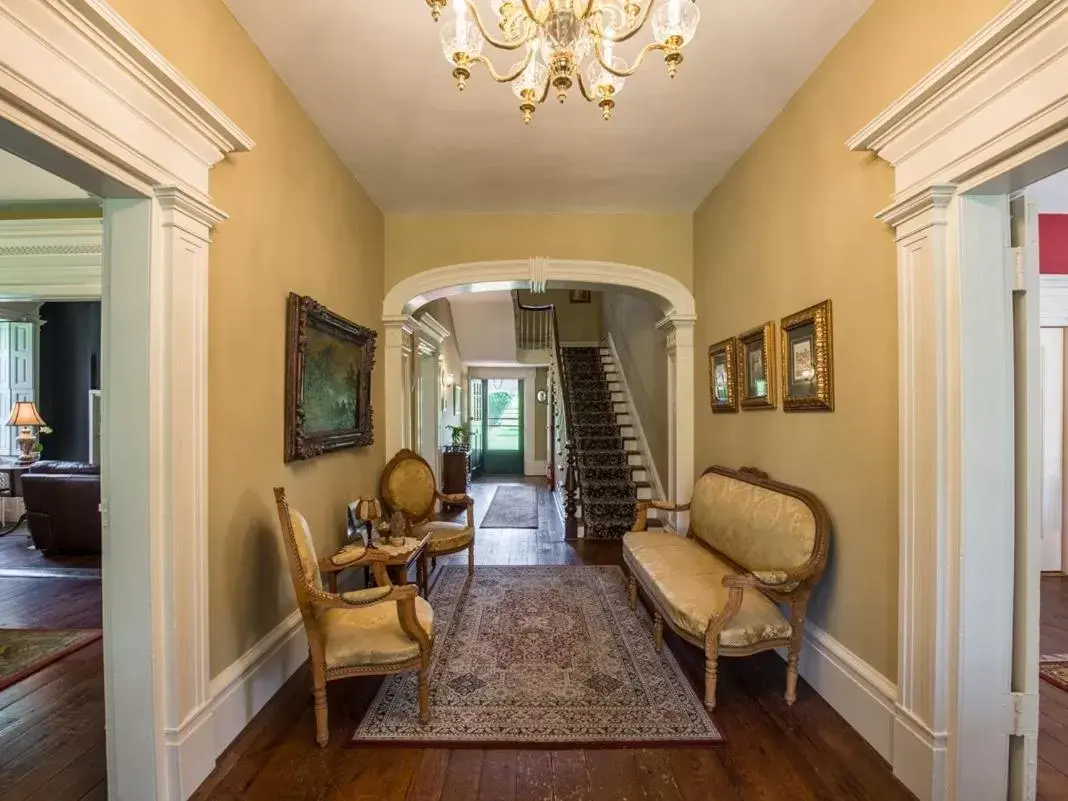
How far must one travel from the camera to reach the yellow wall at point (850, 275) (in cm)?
202

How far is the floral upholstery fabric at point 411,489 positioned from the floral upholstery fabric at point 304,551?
5.76 feet

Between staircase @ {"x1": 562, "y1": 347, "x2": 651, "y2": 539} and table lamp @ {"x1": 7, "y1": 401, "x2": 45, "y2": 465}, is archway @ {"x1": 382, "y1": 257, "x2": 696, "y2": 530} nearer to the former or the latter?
staircase @ {"x1": 562, "y1": 347, "x2": 651, "y2": 539}

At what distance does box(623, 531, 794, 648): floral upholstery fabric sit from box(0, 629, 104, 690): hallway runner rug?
2.92 m

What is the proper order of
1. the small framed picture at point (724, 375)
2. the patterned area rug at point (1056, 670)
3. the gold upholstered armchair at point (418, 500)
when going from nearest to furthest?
the patterned area rug at point (1056, 670), the small framed picture at point (724, 375), the gold upholstered armchair at point (418, 500)

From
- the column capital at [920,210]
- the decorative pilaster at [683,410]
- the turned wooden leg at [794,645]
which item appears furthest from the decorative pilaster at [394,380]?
the column capital at [920,210]

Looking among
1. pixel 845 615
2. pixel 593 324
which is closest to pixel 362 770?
pixel 845 615

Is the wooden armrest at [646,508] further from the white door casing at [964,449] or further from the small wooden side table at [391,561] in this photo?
the white door casing at [964,449]

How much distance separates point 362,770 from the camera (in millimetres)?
2039

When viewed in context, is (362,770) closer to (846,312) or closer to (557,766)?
(557,766)

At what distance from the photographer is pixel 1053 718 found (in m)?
2.39

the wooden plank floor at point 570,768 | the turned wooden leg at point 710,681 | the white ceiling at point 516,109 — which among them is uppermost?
the white ceiling at point 516,109

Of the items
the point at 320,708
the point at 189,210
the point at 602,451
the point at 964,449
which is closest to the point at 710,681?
the point at 964,449

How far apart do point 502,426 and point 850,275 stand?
10096mm

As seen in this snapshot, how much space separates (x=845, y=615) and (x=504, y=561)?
9.93 ft
